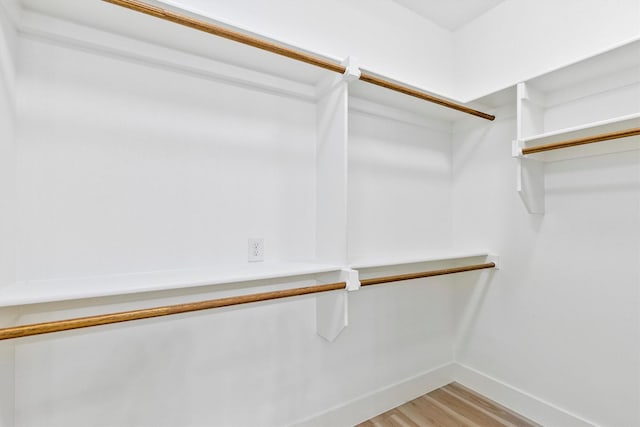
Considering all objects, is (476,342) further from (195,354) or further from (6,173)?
(6,173)

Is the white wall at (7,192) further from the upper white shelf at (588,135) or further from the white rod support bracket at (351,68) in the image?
the upper white shelf at (588,135)

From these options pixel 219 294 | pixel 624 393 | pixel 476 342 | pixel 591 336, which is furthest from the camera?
pixel 476 342

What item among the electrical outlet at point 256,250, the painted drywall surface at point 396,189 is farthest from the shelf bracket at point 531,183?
the electrical outlet at point 256,250

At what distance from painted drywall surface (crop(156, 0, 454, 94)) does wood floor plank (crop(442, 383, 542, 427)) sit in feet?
6.68

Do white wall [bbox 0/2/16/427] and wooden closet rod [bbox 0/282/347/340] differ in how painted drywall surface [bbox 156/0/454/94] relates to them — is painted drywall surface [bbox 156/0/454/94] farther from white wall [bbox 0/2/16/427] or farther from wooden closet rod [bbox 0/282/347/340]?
wooden closet rod [bbox 0/282/347/340]

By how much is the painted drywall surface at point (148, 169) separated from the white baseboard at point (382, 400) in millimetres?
866

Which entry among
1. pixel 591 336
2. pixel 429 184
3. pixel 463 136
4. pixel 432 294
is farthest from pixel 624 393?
pixel 463 136

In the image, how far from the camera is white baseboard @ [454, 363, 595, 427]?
163 cm

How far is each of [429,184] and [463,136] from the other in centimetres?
43

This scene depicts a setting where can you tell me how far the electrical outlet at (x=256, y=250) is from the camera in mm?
1429

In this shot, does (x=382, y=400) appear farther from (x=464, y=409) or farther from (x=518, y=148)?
(x=518, y=148)

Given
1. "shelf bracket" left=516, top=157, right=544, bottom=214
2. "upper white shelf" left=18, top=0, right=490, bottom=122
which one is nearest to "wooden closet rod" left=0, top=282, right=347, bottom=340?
"upper white shelf" left=18, top=0, right=490, bottom=122

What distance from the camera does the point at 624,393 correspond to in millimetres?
1456

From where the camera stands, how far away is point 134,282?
40.9 inches
